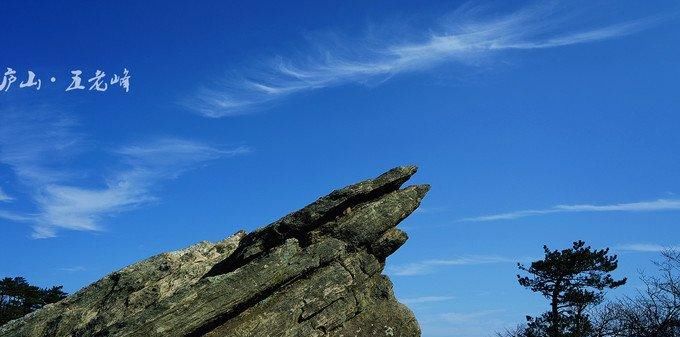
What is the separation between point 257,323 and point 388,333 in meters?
5.43

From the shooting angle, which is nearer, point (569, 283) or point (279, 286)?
point (279, 286)

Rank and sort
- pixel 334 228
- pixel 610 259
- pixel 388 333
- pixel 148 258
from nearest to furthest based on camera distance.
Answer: pixel 388 333 < pixel 334 228 < pixel 148 258 < pixel 610 259

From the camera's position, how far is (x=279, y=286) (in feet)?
73.2

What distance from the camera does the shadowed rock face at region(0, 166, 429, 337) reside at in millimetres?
20984

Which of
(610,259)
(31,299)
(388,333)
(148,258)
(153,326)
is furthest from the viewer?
(31,299)

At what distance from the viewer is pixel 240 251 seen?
2517 centimetres

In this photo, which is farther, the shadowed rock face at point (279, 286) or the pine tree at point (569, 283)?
the pine tree at point (569, 283)

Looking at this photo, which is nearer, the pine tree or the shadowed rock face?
the shadowed rock face

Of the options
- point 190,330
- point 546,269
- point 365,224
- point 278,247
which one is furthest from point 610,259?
point 190,330

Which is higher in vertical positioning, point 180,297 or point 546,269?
point 546,269

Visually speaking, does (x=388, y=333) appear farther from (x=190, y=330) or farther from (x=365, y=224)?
(x=190, y=330)

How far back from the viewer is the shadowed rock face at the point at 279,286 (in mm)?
20984

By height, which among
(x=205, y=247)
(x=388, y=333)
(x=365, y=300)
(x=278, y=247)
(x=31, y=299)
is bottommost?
(x=388, y=333)

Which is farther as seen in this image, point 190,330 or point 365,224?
point 365,224
